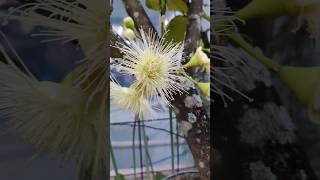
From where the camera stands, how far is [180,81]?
145 centimetres

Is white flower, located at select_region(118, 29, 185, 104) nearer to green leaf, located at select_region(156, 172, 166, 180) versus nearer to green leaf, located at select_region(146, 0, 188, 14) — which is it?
green leaf, located at select_region(146, 0, 188, 14)

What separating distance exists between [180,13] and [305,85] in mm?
463

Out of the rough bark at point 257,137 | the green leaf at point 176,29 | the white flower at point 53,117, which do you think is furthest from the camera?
the green leaf at point 176,29

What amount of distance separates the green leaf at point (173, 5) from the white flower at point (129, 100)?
0.94 feet

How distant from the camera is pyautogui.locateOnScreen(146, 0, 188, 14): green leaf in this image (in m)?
1.48

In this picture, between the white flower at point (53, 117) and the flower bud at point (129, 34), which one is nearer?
the white flower at point (53, 117)

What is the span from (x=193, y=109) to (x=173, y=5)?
35 centimetres

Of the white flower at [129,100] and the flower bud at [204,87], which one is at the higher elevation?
the flower bud at [204,87]

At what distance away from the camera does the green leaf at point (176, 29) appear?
1.45m

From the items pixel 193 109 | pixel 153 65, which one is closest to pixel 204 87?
pixel 193 109

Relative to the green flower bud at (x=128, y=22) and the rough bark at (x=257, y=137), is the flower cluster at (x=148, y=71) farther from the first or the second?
the rough bark at (x=257, y=137)

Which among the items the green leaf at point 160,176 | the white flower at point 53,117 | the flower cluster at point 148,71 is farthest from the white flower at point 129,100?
the green leaf at point 160,176

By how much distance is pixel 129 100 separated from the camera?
144cm

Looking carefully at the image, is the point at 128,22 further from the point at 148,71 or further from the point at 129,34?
the point at 148,71
